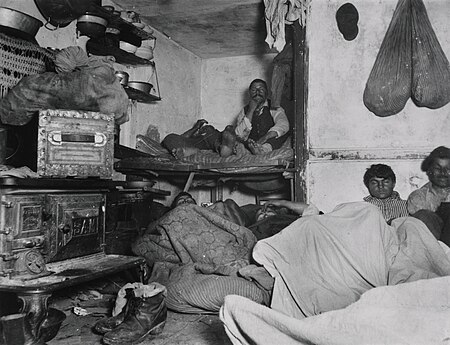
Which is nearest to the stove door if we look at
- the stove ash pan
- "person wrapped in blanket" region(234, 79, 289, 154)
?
the stove ash pan

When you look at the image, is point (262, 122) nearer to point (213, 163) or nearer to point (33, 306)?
point (213, 163)

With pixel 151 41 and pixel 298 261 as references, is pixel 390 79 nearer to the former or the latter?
pixel 298 261

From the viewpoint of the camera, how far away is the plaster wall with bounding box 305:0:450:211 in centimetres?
466

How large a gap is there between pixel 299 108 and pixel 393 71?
1019 mm

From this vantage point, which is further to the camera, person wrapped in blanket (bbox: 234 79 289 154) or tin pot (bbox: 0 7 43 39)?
person wrapped in blanket (bbox: 234 79 289 154)

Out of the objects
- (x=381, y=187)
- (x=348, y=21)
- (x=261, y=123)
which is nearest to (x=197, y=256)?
(x=381, y=187)

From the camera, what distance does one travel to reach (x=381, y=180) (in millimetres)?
4605

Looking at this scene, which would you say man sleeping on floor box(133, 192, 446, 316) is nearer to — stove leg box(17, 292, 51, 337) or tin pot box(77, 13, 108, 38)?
stove leg box(17, 292, 51, 337)

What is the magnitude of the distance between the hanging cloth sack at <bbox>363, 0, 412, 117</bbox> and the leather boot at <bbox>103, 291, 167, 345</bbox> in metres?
2.98

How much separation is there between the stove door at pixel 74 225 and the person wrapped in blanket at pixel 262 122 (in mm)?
2326

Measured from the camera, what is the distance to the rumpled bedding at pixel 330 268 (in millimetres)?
1880

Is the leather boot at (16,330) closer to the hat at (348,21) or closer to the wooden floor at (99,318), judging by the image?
the wooden floor at (99,318)

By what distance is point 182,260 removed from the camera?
12.0 ft

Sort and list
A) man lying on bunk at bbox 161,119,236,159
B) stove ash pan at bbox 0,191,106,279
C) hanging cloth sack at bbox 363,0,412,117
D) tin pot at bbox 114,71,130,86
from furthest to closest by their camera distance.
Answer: man lying on bunk at bbox 161,119,236,159 → tin pot at bbox 114,71,130,86 → hanging cloth sack at bbox 363,0,412,117 → stove ash pan at bbox 0,191,106,279
